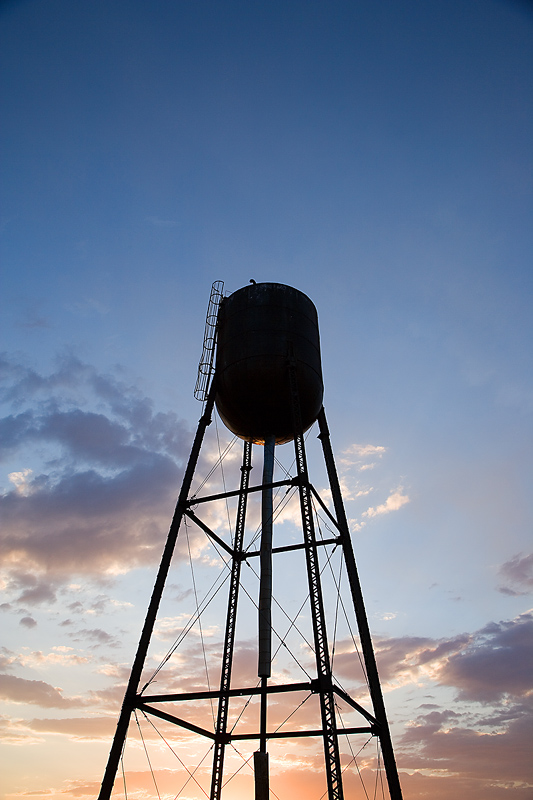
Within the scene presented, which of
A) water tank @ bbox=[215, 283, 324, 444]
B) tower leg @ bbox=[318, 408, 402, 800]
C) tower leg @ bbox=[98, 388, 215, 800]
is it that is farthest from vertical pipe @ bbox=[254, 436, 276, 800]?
tower leg @ bbox=[98, 388, 215, 800]

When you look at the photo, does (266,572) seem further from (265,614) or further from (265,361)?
(265,361)

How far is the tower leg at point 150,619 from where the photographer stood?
1119cm

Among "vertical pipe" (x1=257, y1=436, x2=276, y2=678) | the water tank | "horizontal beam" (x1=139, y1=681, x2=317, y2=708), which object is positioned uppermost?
the water tank

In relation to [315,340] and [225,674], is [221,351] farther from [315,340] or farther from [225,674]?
[225,674]

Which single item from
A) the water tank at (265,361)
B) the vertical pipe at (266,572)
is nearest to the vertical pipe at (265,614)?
the vertical pipe at (266,572)

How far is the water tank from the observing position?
14641 millimetres

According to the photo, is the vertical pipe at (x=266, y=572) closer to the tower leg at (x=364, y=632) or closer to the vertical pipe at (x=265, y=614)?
the vertical pipe at (x=265, y=614)

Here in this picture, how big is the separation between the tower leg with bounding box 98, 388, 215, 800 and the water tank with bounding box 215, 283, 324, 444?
3.11 ft

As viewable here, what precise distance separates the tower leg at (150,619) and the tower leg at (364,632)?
357 cm

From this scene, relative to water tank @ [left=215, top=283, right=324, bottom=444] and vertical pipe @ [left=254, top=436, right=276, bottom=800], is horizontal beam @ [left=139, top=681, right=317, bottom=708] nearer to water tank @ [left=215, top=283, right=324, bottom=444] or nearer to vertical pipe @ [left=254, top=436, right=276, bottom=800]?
vertical pipe @ [left=254, top=436, right=276, bottom=800]

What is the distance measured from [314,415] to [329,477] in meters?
1.84

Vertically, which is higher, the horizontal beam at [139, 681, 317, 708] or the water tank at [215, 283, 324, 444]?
the water tank at [215, 283, 324, 444]

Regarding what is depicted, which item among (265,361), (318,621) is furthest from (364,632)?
(265,361)

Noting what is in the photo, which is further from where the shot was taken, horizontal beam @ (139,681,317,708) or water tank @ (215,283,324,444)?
water tank @ (215,283,324,444)
